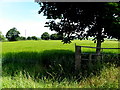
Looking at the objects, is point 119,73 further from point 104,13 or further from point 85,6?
point 85,6

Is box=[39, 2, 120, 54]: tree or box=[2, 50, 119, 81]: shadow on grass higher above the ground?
box=[39, 2, 120, 54]: tree

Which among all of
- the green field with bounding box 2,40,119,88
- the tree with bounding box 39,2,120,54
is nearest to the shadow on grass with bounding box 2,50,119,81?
the green field with bounding box 2,40,119,88

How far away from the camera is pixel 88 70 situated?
4965 mm

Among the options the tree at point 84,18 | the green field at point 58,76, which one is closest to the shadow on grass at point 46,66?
the green field at point 58,76

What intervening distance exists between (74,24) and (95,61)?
6.30ft

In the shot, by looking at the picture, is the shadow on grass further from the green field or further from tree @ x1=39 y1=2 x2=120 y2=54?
tree @ x1=39 y1=2 x2=120 y2=54

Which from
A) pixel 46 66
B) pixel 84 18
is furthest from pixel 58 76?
pixel 84 18

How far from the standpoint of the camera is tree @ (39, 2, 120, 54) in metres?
4.84

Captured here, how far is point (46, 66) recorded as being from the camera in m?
6.27

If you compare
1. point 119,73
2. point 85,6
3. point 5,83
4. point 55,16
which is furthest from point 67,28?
point 5,83

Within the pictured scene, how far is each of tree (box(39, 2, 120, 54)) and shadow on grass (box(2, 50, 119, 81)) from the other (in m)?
1.08

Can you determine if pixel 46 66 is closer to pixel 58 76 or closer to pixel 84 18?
pixel 58 76

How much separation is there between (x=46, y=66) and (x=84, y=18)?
8.89ft

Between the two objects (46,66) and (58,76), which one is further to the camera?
(46,66)
